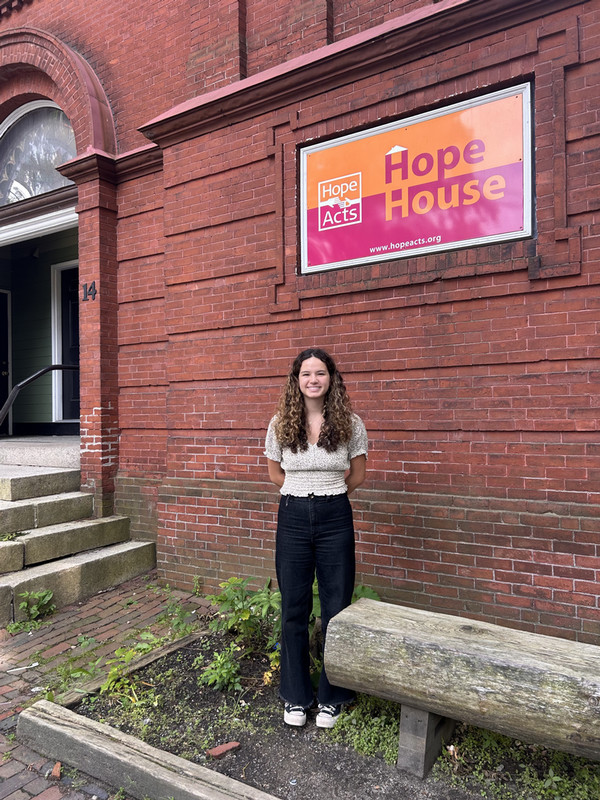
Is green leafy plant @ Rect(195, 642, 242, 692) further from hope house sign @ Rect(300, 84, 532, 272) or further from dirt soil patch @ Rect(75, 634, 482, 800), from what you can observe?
hope house sign @ Rect(300, 84, 532, 272)

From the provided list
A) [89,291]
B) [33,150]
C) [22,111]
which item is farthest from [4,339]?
[89,291]

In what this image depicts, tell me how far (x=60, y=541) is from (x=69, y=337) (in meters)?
4.98

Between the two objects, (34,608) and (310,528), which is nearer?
(310,528)

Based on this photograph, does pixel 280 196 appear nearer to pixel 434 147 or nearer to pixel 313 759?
pixel 434 147

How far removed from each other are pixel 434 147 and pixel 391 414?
1.93 meters

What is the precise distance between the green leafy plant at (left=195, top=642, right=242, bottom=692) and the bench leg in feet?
3.55

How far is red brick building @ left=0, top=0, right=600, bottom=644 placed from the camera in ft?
11.6

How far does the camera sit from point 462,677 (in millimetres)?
2395

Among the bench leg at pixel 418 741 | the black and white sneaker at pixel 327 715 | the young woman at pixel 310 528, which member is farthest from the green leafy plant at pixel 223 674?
the bench leg at pixel 418 741

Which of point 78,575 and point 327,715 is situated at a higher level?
point 78,575

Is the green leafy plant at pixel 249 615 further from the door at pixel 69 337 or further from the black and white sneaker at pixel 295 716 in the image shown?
the door at pixel 69 337

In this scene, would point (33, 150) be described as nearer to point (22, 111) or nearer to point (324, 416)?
point (22, 111)

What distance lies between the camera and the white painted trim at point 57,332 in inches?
360

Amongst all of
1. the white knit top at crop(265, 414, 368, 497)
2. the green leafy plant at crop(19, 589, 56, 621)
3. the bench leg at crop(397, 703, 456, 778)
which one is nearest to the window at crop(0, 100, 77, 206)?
the green leafy plant at crop(19, 589, 56, 621)
